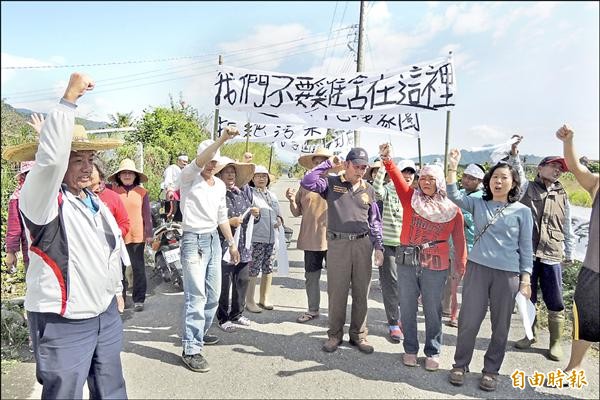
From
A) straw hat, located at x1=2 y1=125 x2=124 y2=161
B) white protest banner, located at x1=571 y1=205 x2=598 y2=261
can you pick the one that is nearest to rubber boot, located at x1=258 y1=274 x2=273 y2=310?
straw hat, located at x1=2 y1=125 x2=124 y2=161

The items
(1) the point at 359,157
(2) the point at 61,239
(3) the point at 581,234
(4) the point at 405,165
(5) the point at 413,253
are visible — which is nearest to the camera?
(2) the point at 61,239

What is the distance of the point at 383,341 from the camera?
4230mm

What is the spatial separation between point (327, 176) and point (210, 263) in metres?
1.43

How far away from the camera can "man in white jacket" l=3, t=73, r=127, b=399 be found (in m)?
1.82

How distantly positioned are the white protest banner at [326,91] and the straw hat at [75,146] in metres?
3.18

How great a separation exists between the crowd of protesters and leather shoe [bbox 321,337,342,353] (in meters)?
0.01

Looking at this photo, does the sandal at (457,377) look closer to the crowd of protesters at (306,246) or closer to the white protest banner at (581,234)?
the crowd of protesters at (306,246)

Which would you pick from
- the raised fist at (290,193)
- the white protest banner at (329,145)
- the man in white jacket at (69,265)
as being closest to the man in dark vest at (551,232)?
the raised fist at (290,193)

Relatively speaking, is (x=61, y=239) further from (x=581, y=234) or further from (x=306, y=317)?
(x=581, y=234)

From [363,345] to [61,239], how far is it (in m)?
2.94

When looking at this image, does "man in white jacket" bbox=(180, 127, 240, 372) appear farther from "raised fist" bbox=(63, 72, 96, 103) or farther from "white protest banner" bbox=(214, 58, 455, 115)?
"white protest banner" bbox=(214, 58, 455, 115)

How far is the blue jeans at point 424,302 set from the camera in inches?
139

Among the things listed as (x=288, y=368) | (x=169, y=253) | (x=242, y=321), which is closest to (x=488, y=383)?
(x=288, y=368)

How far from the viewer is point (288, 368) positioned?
3.59 metres
